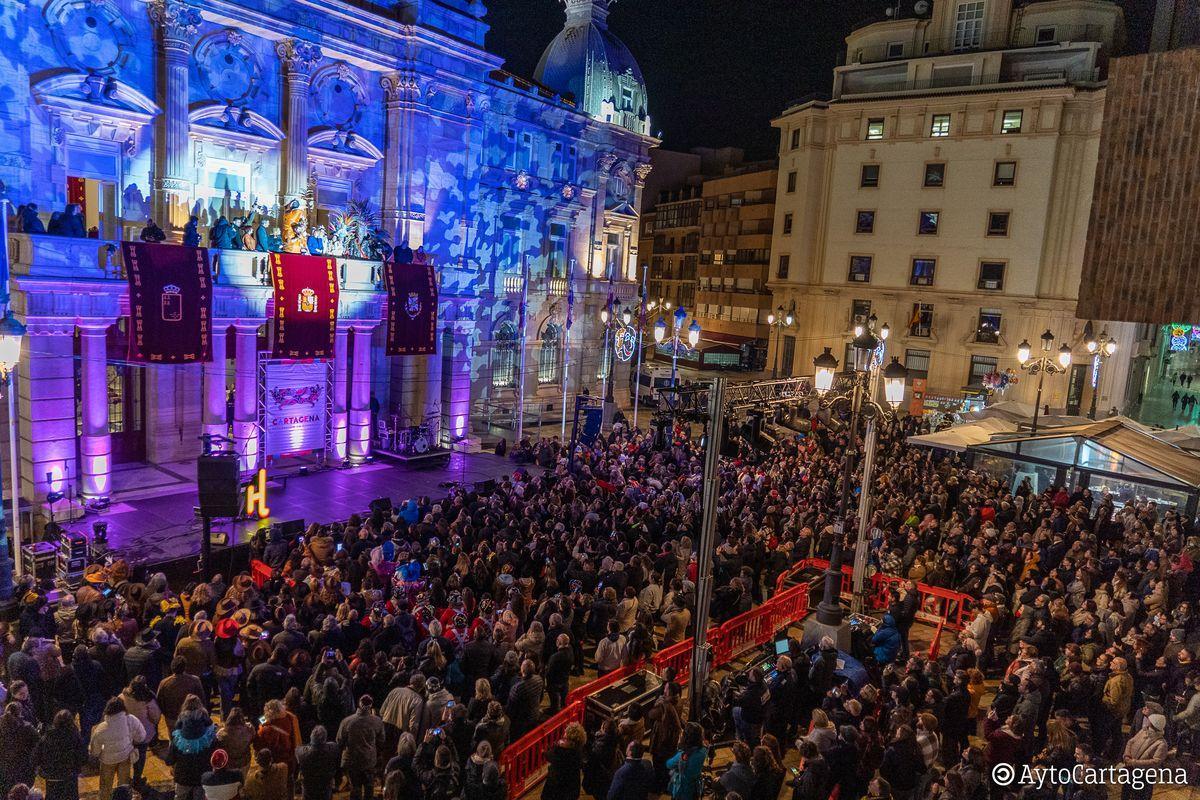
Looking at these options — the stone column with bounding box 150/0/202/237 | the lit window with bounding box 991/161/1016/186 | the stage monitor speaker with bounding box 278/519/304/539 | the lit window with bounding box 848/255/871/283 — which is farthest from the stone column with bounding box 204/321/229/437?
the lit window with bounding box 991/161/1016/186

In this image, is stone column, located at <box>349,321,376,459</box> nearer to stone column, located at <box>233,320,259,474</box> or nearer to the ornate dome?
stone column, located at <box>233,320,259,474</box>

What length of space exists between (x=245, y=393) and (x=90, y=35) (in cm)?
1044

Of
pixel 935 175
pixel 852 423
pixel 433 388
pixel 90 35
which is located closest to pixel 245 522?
pixel 433 388

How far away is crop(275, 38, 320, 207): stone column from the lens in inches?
998

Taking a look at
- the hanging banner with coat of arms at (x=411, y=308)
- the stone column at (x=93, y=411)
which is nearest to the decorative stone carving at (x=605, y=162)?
the hanging banner with coat of arms at (x=411, y=308)

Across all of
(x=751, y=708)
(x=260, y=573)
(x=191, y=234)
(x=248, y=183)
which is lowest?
(x=260, y=573)

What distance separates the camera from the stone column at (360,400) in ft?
88.8

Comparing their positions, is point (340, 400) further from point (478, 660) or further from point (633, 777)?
point (633, 777)

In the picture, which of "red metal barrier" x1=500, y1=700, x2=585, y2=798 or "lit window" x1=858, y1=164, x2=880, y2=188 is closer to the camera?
"red metal barrier" x1=500, y1=700, x2=585, y2=798

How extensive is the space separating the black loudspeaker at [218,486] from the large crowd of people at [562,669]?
3.73 feet

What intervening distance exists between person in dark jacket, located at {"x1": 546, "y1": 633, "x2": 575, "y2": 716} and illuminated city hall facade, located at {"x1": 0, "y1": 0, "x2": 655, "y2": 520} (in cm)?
1586

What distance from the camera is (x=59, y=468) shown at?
65.8 ft

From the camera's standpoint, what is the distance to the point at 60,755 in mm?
8242

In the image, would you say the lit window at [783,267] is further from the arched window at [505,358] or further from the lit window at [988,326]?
the arched window at [505,358]
